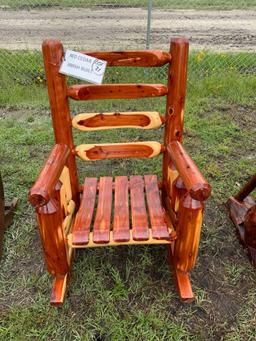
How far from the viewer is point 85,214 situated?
212 centimetres

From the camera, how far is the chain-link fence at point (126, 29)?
17.7 feet

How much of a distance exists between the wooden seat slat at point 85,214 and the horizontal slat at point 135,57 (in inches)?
32.7

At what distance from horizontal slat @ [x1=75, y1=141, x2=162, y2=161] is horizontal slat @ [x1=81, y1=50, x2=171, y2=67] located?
1.53ft

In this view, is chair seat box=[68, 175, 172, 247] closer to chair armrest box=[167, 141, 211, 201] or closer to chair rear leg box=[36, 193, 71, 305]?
chair rear leg box=[36, 193, 71, 305]

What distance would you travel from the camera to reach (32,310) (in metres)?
2.03

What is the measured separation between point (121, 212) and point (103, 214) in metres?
0.10

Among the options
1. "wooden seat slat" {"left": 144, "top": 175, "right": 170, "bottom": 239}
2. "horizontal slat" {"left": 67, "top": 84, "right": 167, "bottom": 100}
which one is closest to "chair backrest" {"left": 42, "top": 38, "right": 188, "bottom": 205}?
"horizontal slat" {"left": 67, "top": 84, "right": 167, "bottom": 100}

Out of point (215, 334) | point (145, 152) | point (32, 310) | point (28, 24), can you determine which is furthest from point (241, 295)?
point (28, 24)

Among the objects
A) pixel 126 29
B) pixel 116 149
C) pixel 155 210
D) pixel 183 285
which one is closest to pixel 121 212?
pixel 155 210

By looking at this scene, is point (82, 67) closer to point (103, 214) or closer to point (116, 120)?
point (116, 120)

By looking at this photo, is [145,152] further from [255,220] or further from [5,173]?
[5,173]

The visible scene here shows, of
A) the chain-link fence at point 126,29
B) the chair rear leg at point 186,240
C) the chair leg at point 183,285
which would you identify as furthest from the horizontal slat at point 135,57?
the chain-link fence at point 126,29

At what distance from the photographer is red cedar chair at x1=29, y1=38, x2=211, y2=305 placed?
68.6 inches

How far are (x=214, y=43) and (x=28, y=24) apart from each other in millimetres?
4439
